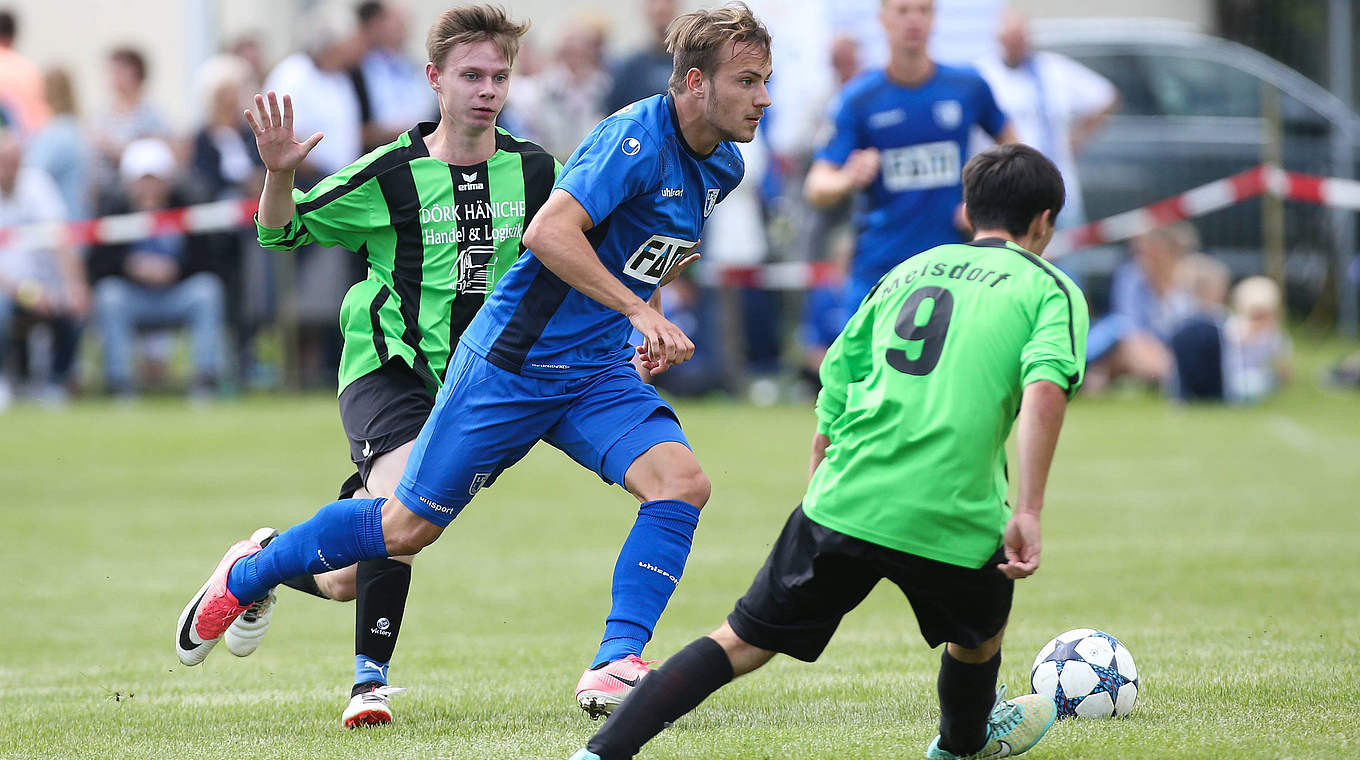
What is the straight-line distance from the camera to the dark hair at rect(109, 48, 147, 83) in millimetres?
15188

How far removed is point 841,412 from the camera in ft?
14.1

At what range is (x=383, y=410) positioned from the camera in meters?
5.50

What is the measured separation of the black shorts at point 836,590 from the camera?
4.07m

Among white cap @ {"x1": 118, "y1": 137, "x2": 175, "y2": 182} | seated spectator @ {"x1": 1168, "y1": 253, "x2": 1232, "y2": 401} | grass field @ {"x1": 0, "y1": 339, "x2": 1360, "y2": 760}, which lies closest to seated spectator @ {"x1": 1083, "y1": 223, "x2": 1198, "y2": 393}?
seated spectator @ {"x1": 1168, "y1": 253, "x2": 1232, "y2": 401}

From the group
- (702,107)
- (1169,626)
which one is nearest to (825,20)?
(1169,626)

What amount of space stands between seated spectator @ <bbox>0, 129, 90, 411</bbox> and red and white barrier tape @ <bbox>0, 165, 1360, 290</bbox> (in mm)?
138

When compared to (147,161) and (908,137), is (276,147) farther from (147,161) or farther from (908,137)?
(147,161)

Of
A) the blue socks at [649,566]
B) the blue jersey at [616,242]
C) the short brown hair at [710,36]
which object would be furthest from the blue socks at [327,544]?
the short brown hair at [710,36]

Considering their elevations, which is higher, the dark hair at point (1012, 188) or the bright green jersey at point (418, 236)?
the dark hair at point (1012, 188)

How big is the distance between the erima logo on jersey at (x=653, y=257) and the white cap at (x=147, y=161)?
10844 millimetres

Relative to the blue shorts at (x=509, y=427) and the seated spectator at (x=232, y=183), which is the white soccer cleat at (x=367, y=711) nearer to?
the blue shorts at (x=509, y=427)

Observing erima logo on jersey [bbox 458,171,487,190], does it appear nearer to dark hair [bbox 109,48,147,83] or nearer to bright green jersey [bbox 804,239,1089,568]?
bright green jersey [bbox 804,239,1089,568]

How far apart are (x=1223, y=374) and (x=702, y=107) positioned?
10.4 metres

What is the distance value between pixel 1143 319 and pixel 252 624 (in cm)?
1139
